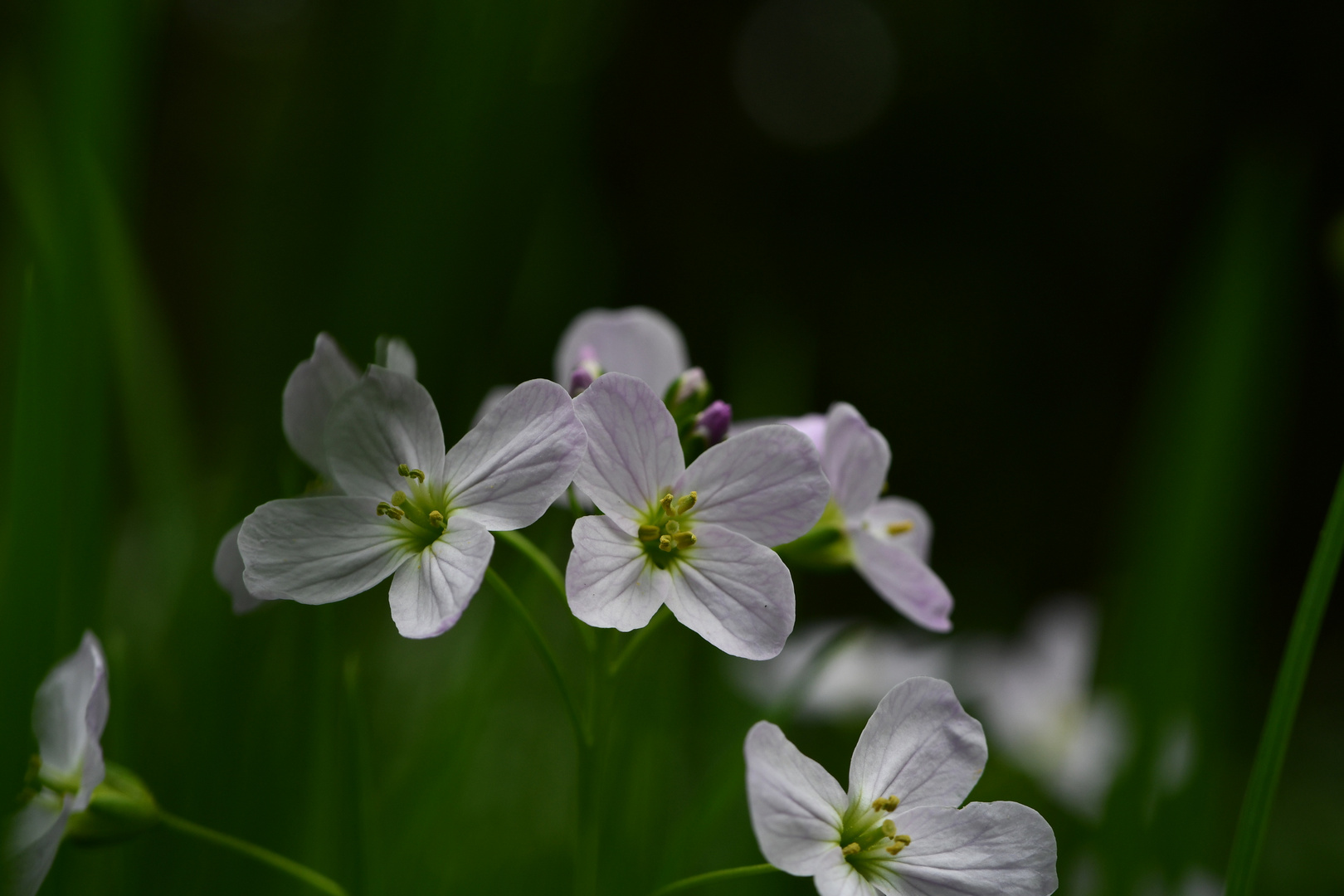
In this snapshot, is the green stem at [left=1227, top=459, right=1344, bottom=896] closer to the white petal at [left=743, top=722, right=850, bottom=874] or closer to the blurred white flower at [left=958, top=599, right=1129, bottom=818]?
the white petal at [left=743, top=722, right=850, bottom=874]

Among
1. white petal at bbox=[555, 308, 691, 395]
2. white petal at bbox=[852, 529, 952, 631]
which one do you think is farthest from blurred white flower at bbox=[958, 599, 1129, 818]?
white petal at bbox=[555, 308, 691, 395]

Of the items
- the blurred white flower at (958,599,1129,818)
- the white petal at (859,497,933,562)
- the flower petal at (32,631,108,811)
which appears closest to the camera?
the flower petal at (32,631,108,811)

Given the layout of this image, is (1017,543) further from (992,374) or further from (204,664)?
(204,664)

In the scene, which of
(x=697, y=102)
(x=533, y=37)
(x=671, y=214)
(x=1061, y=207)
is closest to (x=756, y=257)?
(x=671, y=214)

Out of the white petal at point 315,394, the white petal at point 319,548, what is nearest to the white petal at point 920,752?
the white petal at point 319,548

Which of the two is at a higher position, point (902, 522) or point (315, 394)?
point (315, 394)

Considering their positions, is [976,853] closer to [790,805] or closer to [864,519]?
[790,805]

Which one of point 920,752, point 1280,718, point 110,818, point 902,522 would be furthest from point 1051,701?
point 110,818
